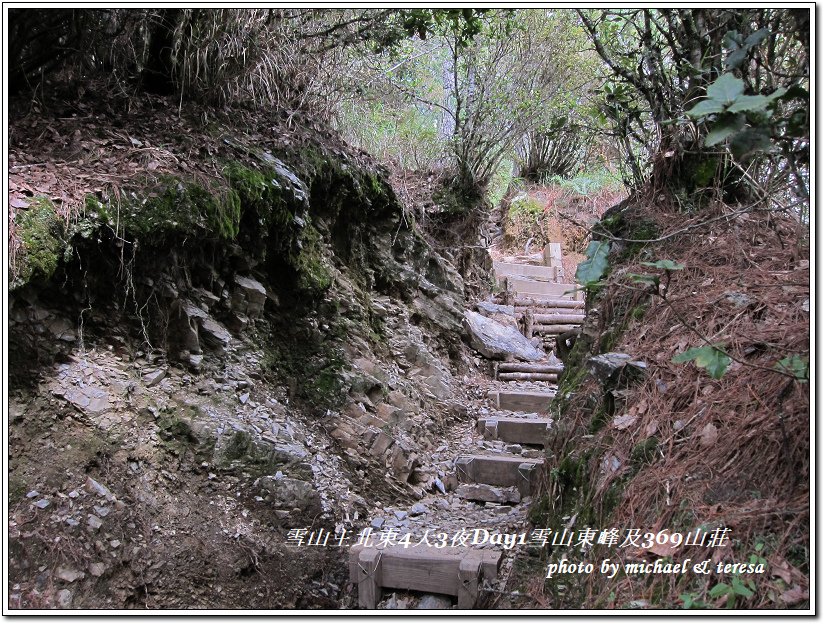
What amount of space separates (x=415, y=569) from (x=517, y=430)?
2.01m

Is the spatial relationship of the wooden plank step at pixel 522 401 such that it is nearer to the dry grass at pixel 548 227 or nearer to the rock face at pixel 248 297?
the rock face at pixel 248 297

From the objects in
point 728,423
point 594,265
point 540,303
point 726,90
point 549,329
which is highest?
point 726,90

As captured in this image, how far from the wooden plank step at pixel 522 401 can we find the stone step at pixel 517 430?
446mm

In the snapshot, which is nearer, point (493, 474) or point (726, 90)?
point (726, 90)

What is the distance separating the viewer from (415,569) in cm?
324

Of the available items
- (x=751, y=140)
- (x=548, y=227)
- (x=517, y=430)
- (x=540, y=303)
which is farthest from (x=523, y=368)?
(x=548, y=227)

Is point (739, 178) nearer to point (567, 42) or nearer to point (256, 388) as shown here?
A: point (256, 388)

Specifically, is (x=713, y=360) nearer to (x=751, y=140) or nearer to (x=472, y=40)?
(x=751, y=140)

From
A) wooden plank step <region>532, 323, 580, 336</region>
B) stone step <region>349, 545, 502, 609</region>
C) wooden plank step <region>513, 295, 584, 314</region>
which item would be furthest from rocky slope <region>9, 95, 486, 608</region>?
wooden plank step <region>513, 295, 584, 314</region>

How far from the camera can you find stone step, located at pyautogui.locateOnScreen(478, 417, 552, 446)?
16.3 feet

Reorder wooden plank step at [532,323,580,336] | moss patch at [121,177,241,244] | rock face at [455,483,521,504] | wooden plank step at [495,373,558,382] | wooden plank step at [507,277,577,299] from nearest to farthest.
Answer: moss patch at [121,177,241,244], rock face at [455,483,521,504], wooden plank step at [495,373,558,382], wooden plank step at [532,323,580,336], wooden plank step at [507,277,577,299]

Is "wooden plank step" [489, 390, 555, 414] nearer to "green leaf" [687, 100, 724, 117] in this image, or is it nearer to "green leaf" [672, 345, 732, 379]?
"green leaf" [672, 345, 732, 379]

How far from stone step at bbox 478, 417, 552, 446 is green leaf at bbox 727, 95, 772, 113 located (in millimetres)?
3631
